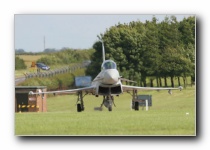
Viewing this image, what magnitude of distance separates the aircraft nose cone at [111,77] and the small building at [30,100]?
1.68 meters

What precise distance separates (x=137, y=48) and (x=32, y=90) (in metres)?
2.15

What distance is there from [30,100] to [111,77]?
7.06 ft

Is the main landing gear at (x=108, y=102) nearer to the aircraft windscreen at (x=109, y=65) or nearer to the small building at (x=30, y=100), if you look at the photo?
the aircraft windscreen at (x=109, y=65)

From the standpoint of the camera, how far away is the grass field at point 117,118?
79.8m

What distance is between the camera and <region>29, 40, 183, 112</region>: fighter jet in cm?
8106

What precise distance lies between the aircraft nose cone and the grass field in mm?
754

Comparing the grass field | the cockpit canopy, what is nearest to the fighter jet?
the cockpit canopy

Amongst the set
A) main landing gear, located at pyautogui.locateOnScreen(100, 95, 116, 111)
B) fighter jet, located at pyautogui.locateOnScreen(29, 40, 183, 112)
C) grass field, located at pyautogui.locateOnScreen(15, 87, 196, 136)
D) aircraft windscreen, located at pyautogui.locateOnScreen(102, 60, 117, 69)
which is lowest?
grass field, located at pyautogui.locateOnScreen(15, 87, 196, 136)

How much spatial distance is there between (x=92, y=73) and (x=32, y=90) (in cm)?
122

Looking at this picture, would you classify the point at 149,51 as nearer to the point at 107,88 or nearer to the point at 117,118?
the point at 117,118

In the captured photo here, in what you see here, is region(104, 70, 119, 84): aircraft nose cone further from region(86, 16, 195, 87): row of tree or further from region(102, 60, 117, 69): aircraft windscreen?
region(86, 16, 195, 87): row of tree

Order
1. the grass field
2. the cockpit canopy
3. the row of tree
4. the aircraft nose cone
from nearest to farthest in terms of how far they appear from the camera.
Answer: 1. the grass field
2. the row of tree
3. the cockpit canopy
4. the aircraft nose cone

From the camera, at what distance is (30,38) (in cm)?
8050

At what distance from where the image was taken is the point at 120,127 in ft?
262
